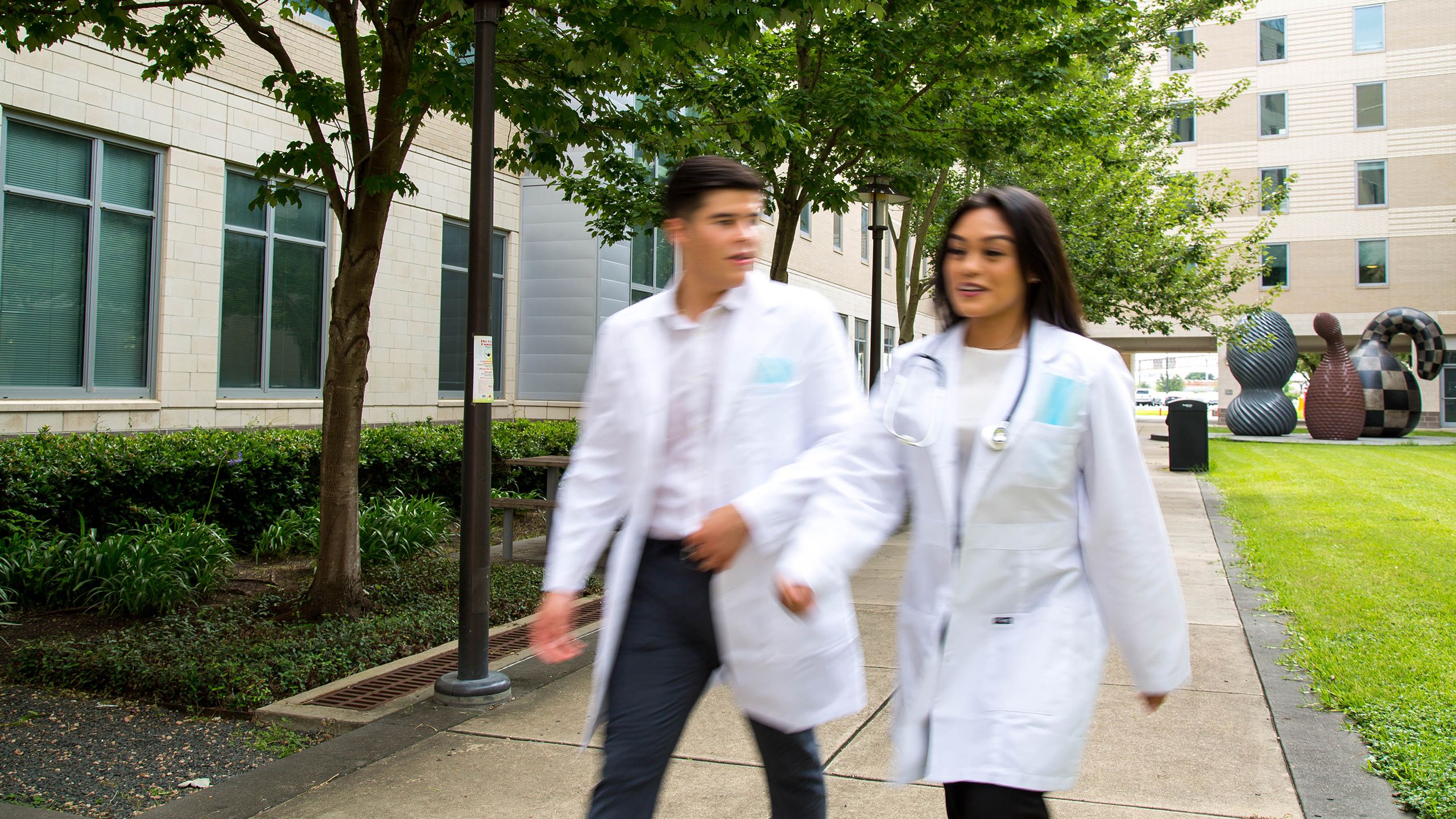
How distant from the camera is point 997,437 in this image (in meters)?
2.33

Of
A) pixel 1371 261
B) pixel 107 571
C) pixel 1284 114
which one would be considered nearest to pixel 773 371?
pixel 107 571

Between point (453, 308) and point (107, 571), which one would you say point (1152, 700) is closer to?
point (107, 571)

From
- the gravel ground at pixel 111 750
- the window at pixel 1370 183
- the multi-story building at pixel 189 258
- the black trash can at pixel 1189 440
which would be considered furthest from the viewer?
the window at pixel 1370 183

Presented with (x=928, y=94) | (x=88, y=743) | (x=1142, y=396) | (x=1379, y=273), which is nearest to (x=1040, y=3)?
(x=928, y=94)

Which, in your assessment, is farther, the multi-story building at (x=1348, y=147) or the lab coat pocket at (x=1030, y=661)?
the multi-story building at (x=1348, y=147)

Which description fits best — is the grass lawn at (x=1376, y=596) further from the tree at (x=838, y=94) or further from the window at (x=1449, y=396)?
the window at (x=1449, y=396)

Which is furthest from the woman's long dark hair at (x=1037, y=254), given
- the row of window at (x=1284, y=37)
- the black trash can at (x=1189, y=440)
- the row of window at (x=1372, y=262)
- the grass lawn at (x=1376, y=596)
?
the row of window at (x=1372, y=262)

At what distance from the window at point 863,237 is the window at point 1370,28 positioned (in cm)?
2347

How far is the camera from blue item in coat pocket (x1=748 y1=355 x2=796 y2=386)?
2553 millimetres

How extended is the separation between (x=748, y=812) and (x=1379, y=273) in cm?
4494

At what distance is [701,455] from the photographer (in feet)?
8.39

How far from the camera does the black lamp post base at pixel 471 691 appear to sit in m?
5.27

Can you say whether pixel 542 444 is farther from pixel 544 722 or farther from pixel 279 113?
pixel 544 722

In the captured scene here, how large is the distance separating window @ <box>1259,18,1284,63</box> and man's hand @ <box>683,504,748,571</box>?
156 ft
